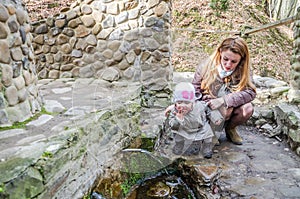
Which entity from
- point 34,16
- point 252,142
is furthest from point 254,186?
point 34,16

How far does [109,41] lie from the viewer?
3262 mm

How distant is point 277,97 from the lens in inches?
149

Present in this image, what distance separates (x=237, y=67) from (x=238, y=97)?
0.82ft

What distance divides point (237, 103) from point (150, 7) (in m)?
1.50

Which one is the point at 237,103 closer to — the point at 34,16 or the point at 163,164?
the point at 163,164

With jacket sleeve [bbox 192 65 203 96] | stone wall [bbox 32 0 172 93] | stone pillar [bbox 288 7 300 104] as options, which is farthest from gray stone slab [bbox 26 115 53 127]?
stone pillar [bbox 288 7 300 104]

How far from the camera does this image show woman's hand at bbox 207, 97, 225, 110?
7.51ft

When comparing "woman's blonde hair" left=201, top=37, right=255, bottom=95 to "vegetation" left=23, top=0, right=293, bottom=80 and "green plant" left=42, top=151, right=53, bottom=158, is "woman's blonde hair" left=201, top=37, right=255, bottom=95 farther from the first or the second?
"vegetation" left=23, top=0, right=293, bottom=80

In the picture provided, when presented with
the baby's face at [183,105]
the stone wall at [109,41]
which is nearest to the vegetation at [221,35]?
the stone wall at [109,41]

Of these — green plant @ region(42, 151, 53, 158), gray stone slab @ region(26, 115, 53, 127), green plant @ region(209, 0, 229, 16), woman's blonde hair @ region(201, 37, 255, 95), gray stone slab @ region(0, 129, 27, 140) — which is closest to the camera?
green plant @ region(42, 151, 53, 158)

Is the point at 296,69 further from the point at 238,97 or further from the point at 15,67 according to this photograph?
the point at 15,67

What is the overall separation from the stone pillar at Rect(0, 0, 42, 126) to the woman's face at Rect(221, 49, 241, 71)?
1.49 metres

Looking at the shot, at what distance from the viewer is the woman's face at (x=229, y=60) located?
223 centimetres

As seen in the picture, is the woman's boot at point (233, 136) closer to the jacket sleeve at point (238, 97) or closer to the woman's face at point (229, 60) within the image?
the jacket sleeve at point (238, 97)
